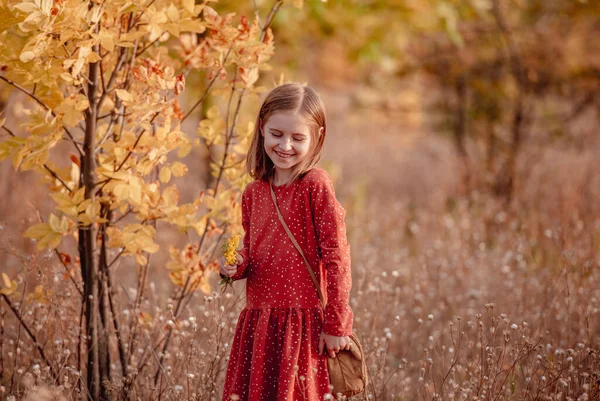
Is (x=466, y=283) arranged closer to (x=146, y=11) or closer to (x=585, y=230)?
(x=585, y=230)

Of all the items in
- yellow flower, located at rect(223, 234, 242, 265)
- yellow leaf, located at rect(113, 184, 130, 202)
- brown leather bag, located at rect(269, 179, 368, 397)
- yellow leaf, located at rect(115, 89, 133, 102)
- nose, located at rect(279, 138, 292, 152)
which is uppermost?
yellow leaf, located at rect(115, 89, 133, 102)

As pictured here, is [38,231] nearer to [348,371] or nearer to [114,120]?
[114,120]

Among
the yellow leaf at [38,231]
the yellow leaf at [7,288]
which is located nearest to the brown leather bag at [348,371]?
the yellow leaf at [38,231]

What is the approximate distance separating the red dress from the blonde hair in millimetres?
58

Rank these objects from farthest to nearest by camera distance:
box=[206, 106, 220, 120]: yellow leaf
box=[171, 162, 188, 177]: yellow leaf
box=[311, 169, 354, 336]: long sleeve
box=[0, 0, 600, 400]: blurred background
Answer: box=[0, 0, 600, 400]: blurred background, box=[206, 106, 220, 120]: yellow leaf, box=[171, 162, 188, 177]: yellow leaf, box=[311, 169, 354, 336]: long sleeve

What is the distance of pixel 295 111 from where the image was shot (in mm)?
1819

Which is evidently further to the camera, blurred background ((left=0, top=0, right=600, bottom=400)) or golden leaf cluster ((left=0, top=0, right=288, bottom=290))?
blurred background ((left=0, top=0, right=600, bottom=400))

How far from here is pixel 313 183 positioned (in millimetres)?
1817

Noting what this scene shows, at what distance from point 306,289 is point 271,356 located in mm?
223

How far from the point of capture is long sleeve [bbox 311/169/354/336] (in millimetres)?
1716

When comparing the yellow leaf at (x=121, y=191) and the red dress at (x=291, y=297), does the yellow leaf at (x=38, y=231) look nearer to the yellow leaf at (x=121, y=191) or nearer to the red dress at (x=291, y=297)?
the yellow leaf at (x=121, y=191)

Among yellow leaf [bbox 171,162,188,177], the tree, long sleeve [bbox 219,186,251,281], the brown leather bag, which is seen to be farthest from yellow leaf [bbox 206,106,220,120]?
the brown leather bag

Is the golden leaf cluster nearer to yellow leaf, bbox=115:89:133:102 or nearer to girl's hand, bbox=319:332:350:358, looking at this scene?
yellow leaf, bbox=115:89:133:102

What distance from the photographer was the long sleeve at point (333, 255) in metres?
1.72
